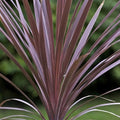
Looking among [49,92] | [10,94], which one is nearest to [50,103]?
[49,92]

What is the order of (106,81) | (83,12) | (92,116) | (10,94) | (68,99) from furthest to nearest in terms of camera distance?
(106,81) → (10,94) → (92,116) → (68,99) → (83,12)

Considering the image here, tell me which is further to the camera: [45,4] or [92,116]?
[92,116]

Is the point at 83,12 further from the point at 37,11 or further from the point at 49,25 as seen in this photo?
the point at 37,11

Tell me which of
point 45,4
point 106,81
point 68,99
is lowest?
point 68,99

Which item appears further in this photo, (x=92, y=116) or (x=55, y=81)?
(x=92, y=116)

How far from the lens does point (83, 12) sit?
133 centimetres

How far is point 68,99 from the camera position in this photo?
1481mm

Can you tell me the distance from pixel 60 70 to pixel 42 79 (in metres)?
0.09

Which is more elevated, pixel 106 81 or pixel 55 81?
pixel 106 81

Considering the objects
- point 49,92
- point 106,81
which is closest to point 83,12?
point 49,92

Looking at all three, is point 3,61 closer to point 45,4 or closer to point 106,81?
point 106,81

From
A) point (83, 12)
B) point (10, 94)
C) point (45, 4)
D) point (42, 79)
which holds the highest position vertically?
point (10, 94)

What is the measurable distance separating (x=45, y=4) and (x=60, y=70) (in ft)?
0.92

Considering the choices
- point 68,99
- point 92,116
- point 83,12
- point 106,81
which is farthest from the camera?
point 106,81
